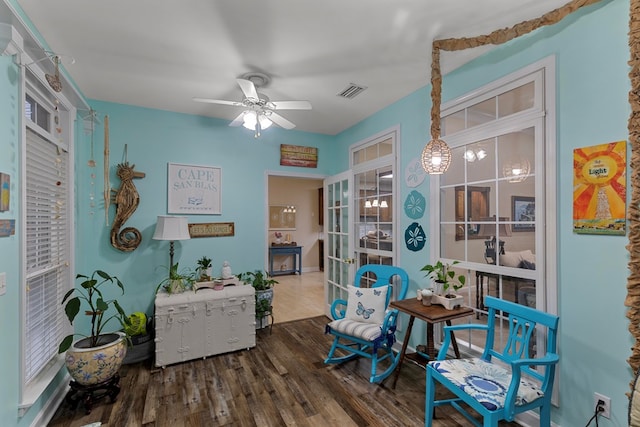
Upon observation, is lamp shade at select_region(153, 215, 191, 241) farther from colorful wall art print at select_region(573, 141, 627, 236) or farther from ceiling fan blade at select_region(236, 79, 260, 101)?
colorful wall art print at select_region(573, 141, 627, 236)

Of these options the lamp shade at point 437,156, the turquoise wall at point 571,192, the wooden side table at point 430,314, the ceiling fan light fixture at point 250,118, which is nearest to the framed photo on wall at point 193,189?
the turquoise wall at point 571,192

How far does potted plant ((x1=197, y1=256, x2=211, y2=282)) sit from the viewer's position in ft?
11.0

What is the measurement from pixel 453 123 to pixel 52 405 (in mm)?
3924

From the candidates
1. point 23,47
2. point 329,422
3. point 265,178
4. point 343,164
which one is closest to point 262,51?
point 23,47

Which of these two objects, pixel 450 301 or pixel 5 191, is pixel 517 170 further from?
pixel 5 191

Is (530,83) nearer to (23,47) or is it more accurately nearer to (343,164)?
(343,164)

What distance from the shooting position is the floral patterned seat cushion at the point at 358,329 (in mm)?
2557

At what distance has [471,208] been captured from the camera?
7.98ft

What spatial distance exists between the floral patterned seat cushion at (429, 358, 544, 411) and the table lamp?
265cm

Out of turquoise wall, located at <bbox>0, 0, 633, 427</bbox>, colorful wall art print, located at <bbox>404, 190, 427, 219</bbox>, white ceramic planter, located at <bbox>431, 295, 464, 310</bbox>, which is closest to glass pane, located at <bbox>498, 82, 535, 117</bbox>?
turquoise wall, located at <bbox>0, 0, 633, 427</bbox>

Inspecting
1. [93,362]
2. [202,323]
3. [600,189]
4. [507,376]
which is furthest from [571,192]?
[93,362]

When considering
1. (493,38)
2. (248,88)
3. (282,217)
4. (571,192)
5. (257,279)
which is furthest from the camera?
(282,217)

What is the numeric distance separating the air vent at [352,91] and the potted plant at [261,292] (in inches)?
92.2

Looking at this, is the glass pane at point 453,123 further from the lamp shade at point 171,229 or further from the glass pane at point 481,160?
the lamp shade at point 171,229
